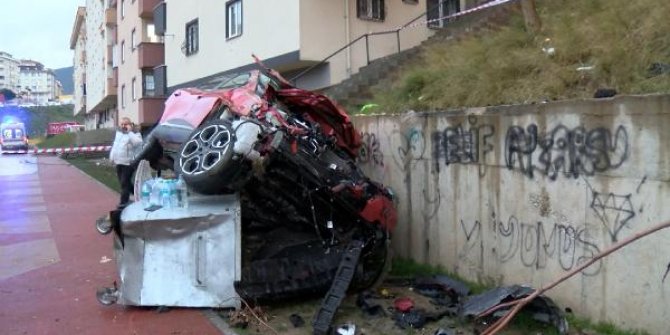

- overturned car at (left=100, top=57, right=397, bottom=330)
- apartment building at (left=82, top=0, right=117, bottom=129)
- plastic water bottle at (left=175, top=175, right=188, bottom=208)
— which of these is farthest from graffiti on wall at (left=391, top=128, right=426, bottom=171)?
apartment building at (left=82, top=0, right=117, bottom=129)

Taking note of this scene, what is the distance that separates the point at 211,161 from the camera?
5855mm

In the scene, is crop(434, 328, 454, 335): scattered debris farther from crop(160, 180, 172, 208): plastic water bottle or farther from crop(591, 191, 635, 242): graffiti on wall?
crop(160, 180, 172, 208): plastic water bottle

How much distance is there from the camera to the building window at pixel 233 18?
60.7 feet

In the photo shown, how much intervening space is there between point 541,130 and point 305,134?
2.35 meters

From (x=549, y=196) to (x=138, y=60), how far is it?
2700 cm

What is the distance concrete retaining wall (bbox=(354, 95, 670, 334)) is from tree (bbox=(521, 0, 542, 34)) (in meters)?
2.90

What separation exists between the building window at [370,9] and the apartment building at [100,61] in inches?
1040

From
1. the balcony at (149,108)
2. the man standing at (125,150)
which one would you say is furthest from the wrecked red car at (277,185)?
the balcony at (149,108)

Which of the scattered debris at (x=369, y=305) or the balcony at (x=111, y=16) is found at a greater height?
the balcony at (x=111, y=16)

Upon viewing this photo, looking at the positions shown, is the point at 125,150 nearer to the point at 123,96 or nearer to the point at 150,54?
the point at 150,54

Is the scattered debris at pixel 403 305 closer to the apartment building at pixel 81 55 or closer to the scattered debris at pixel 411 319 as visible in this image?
the scattered debris at pixel 411 319

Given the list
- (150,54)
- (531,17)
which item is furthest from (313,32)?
(150,54)

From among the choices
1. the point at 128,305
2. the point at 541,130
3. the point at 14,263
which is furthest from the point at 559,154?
the point at 14,263

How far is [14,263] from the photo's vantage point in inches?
346
